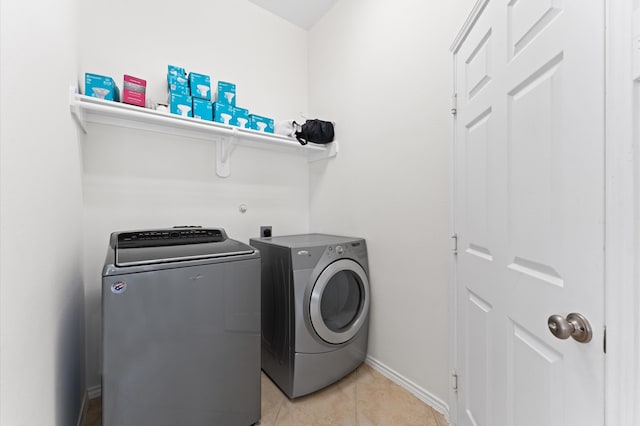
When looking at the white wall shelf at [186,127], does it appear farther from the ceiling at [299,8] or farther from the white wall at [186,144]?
the ceiling at [299,8]

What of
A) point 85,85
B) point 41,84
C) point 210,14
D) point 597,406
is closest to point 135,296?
point 41,84

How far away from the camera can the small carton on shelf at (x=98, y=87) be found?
1.45 metres

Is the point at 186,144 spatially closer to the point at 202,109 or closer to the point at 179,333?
the point at 202,109

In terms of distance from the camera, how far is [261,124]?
6.79 feet

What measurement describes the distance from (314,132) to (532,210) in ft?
5.50

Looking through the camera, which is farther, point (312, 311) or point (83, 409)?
point (312, 311)

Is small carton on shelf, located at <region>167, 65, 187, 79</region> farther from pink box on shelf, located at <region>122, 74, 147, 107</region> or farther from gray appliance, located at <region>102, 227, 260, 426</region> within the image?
gray appliance, located at <region>102, 227, 260, 426</region>

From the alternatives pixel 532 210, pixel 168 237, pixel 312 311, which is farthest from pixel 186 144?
pixel 532 210

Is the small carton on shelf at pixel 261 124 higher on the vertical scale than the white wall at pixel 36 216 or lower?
higher

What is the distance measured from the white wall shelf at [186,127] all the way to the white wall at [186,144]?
0.06m

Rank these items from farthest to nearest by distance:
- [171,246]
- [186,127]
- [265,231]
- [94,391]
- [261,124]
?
1. [265,231]
2. [261,124]
3. [186,127]
4. [94,391]
5. [171,246]

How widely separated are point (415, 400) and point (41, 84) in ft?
7.59

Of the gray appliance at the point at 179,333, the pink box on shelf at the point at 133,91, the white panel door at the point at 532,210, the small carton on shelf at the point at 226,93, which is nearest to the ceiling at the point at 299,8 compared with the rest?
the small carton on shelf at the point at 226,93

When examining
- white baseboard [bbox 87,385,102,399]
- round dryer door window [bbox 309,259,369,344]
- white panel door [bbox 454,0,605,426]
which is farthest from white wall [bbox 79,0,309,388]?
white panel door [bbox 454,0,605,426]
